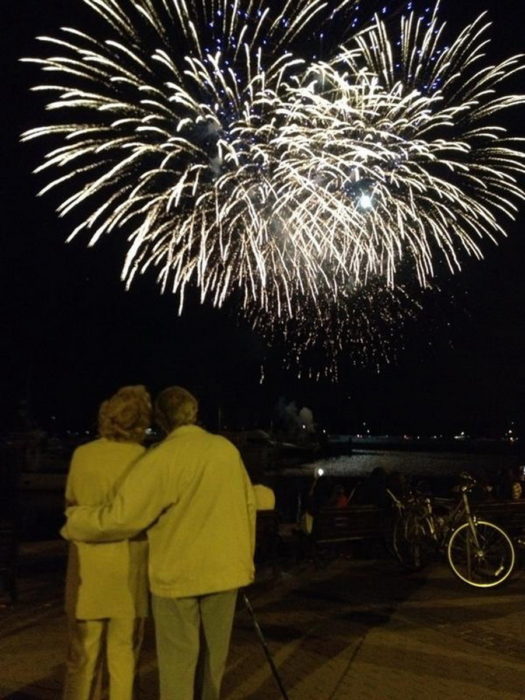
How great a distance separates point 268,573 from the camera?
10.1m

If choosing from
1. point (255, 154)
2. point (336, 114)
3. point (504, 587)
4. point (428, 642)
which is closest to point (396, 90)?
point (336, 114)

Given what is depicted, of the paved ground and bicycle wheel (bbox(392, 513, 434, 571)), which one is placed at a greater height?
bicycle wheel (bbox(392, 513, 434, 571))

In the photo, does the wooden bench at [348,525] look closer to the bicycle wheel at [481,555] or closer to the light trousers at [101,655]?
the bicycle wheel at [481,555]

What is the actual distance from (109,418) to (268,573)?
19.9 ft

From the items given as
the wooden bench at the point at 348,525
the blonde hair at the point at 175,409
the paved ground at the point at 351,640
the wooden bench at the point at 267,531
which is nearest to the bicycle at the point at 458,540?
the paved ground at the point at 351,640

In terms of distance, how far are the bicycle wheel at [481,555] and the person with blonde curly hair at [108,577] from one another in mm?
5460

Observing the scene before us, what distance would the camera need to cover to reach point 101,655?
4508 mm

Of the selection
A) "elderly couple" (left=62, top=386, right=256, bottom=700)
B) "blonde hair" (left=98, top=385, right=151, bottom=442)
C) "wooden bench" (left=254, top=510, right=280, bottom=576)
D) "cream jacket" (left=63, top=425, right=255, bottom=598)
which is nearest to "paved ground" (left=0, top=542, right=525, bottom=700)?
"wooden bench" (left=254, top=510, right=280, bottom=576)

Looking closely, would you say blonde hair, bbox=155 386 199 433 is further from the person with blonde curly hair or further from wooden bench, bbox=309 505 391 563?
wooden bench, bbox=309 505 391 563

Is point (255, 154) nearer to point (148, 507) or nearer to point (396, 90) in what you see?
point (396, 90)

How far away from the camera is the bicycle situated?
919 centimetres

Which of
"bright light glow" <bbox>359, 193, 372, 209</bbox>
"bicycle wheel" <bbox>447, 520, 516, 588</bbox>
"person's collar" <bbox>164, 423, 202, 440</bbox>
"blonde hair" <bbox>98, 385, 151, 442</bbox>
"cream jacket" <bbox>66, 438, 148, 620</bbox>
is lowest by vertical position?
"bicycle wheel" <bbox>447, 520, 516, 588</bbox>

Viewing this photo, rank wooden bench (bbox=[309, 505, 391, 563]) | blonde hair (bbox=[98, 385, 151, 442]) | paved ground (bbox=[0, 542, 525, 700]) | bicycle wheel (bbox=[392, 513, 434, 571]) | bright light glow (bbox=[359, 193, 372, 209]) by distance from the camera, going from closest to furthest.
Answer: blonde hair (bbox=[98, 385, 151, 442]) < paved ground (bbox=[0, 542, 525, 700]) < bicycle wheel (bbox=[392, 513, 434, 571]) < wooden bench (bbox=[309, 505, 391, 563]) < bright light glow (bbox=[359, 193, 372, 209])

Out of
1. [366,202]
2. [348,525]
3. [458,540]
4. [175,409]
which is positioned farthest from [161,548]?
[366,202]
